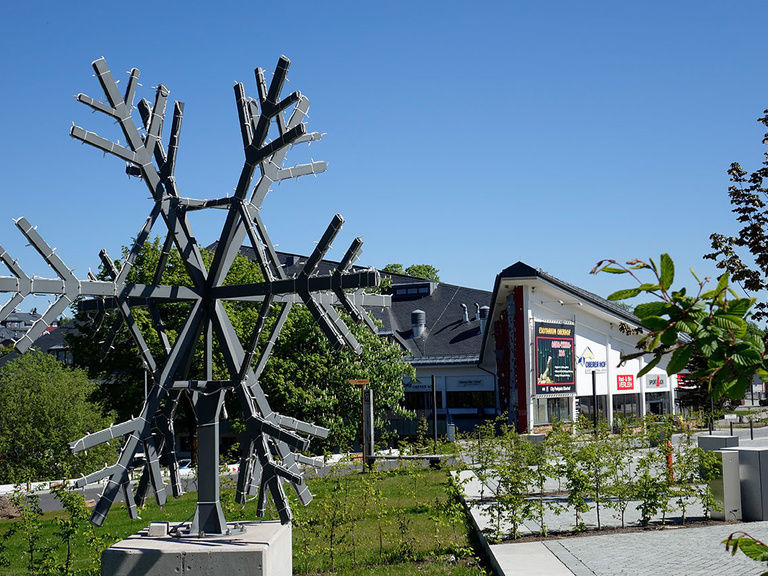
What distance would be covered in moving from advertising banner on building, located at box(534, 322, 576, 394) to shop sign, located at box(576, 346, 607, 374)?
0.96m

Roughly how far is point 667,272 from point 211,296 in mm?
6955

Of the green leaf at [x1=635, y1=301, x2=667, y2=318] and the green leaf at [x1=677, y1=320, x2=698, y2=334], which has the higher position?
the green leaf at [x1=635, y1=301, x2=667, y2=318]

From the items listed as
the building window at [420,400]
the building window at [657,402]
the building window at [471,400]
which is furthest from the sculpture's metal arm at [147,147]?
the building window at [657,402]

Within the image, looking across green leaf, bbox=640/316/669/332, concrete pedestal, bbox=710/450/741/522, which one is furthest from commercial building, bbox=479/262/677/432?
green leaf, bbox=640/316/669/332

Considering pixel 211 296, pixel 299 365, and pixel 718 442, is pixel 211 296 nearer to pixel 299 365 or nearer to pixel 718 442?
pixel 718 442

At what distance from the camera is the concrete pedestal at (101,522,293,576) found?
25.0ft

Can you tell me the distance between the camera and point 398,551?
1265 centimetres

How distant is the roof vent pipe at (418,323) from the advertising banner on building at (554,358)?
10.5m

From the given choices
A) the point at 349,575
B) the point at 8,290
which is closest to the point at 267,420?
the point at 8,290

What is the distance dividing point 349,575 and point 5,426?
19.5m

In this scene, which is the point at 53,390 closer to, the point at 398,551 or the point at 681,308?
the point at 398,551

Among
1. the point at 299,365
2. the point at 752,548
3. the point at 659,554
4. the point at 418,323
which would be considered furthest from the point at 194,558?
the point at 418,323

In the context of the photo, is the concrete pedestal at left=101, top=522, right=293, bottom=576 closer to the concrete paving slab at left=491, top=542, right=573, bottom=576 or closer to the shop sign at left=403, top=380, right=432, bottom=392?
the concrete paving slab at left=491, top=542, right=573, bottom=576

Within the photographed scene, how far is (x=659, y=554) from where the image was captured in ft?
39.0
